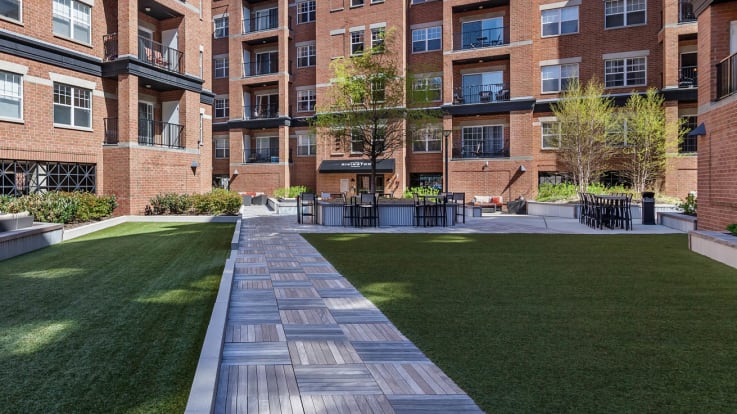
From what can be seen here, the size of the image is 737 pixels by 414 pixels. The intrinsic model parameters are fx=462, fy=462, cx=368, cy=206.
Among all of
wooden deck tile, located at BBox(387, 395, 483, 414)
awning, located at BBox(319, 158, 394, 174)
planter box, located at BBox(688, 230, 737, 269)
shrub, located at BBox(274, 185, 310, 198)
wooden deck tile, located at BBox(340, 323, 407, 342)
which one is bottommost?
wooden deck tile, located at BBox(387, 395, 483, 414)

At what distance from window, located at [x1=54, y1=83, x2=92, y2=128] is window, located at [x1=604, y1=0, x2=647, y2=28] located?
29344 millimetres

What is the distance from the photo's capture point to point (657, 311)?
5.77 meters

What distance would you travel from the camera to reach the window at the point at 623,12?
2825 centimetres

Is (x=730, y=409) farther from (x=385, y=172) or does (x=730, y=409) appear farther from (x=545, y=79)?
(x=545, y=79)

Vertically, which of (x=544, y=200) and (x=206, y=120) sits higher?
(x=206, y=120)

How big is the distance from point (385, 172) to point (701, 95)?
19.7 metres

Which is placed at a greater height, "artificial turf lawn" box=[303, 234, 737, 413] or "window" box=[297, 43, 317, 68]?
"window" box=[297, 43, 317, 68]

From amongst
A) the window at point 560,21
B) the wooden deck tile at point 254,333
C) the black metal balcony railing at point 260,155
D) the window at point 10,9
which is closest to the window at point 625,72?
the window at point 560,21

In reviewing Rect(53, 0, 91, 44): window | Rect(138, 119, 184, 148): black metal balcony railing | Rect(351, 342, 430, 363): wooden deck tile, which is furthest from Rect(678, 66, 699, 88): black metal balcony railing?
Rect(53, 0, 91, 44): window

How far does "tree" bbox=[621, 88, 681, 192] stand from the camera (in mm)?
26266

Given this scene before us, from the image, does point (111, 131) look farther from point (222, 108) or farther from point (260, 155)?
point (222, 108)

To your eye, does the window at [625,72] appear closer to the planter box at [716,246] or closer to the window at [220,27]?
the planter box at [716,246]

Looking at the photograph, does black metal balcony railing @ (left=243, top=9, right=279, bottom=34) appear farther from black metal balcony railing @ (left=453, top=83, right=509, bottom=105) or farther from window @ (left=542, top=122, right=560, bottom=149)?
window @ (left=542, top=122, right=560, bottom=149)

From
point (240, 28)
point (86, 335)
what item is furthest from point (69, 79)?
point (240, 28)
